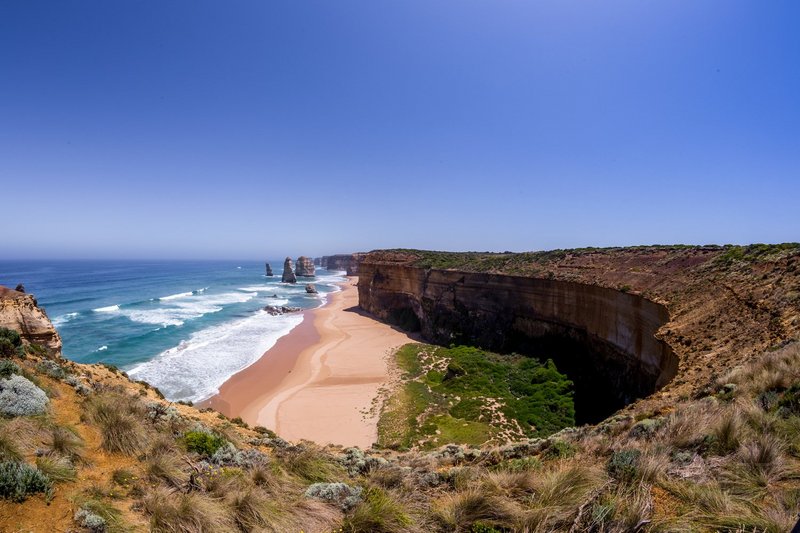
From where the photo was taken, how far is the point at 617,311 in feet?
71.5

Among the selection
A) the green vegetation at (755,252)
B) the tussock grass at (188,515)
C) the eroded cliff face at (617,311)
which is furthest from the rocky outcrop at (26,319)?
the green vegetation at (755,252)

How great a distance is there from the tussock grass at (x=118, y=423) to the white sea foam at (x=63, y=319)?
42891 mm

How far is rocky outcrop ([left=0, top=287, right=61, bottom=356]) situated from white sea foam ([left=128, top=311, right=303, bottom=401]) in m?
9.84

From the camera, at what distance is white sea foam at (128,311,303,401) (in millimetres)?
23516

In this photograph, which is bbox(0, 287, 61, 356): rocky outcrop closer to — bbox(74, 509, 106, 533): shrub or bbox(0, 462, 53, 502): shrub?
bbox(0, 462, 53, 502): shrub

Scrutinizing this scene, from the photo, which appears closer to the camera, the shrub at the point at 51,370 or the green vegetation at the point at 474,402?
the shrub at the point at 51,370

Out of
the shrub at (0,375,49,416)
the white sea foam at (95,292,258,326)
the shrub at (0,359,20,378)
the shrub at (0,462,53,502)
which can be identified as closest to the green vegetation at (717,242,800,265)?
the shrub at (0,462,53,502)

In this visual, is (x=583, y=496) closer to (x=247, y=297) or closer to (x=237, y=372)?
(x=237, y=372)

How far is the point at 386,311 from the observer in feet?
151

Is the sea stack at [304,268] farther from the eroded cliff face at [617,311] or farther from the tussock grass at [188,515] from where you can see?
the tussock grass at [188,515]

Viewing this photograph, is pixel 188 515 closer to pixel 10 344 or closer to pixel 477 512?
pixel 477 512

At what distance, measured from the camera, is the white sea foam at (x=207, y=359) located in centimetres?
2352

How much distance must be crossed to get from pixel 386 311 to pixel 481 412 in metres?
27.7

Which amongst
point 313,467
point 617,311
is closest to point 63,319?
point 313,467
